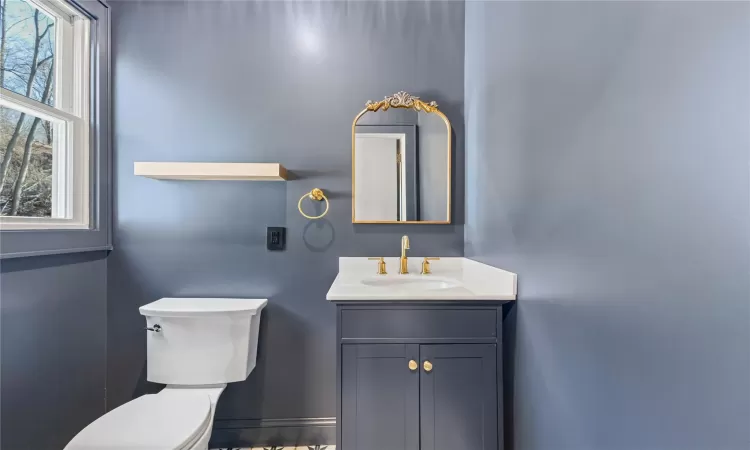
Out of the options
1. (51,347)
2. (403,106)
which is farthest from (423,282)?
(51,347)

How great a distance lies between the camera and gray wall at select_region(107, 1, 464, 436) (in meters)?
1.65

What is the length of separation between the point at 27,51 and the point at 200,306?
1.32 meters

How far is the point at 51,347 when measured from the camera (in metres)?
1.35

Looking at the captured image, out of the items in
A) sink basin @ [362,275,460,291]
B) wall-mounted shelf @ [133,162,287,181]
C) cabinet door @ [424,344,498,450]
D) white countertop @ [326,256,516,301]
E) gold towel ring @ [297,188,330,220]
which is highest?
wall-mounted shelf @ [133,162,287,181]

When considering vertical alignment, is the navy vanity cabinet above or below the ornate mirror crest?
below

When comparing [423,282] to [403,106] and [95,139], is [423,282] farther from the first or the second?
[95,139]

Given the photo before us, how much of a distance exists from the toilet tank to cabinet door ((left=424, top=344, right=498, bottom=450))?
34.2 inches

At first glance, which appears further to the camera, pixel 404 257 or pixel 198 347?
pixel 404 257

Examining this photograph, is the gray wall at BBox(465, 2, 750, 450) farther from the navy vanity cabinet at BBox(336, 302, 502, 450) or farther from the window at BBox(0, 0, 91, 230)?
the window at BBox(0, 0, 91, 230)

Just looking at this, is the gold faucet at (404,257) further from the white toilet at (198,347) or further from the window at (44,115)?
the window at (44,115)

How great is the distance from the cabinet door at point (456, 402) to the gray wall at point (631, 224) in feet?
0.36

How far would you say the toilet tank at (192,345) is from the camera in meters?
1.41

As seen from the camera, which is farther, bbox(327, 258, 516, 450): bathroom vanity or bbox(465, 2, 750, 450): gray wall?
bbox(327, 258, 516, 450): bathroom vanity

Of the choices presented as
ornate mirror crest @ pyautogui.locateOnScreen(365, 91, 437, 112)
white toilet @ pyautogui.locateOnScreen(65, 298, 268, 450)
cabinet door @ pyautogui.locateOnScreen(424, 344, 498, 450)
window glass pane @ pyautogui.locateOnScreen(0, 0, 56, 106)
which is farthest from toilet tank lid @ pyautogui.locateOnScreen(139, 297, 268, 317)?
ornate mirror crest @ pyautogui.locateOnScreen(365, 91, 437, 112)
